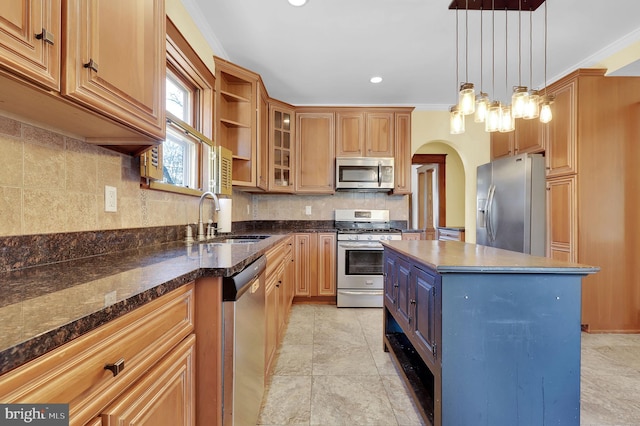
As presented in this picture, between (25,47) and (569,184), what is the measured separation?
3786 mm

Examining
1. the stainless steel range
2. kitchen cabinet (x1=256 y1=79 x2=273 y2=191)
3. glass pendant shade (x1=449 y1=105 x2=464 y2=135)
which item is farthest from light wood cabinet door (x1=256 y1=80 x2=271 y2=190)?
glass pendant shade (x1=449 y1=105 x2=464 y2=135)

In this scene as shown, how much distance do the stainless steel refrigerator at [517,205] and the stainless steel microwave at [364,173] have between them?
1.20 meters

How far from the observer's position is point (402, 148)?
12.7ft

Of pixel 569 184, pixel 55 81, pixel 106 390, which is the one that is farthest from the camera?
pixel 569 184

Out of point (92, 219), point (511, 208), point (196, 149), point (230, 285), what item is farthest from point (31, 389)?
point (511, 208)

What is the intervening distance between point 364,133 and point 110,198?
10.2ft

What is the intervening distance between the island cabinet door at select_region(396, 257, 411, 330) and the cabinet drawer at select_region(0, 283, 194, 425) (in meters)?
1.32

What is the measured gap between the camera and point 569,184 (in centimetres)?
283

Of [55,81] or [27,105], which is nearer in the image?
[55,81]

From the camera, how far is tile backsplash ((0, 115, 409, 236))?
0.96 metres

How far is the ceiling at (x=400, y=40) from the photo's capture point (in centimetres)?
217

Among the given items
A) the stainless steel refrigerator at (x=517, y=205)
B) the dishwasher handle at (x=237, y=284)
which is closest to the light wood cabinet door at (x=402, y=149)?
the stainless steel refrigerator at (x=517, y=205)

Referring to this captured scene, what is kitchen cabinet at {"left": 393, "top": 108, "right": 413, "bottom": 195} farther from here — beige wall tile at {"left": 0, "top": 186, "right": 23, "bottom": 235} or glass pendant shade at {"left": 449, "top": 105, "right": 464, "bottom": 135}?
beige wall tile at {"left": 0, "top": 186, "right": 23, "bottom": 235}

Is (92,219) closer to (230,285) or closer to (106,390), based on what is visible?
(230,285)
